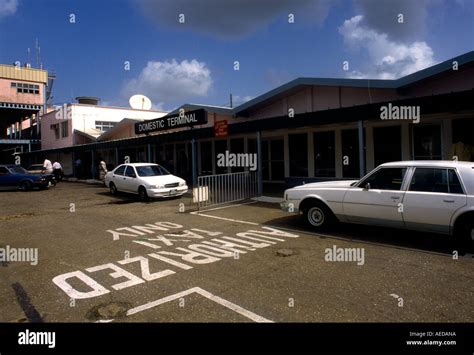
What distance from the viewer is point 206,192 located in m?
11.7

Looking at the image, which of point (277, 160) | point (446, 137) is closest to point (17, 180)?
point (277, 160)

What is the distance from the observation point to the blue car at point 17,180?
19.3 m

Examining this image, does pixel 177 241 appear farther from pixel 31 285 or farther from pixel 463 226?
pixel 463 226

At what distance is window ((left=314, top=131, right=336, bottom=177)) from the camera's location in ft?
45.4

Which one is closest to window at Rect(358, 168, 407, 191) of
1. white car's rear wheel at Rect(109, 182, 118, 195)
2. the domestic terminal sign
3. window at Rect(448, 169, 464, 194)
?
window at Rect(448, 169, 464, 194)

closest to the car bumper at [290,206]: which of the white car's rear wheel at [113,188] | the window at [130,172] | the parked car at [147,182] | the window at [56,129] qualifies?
the parked car at [147,182]

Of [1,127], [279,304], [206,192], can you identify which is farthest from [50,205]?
[1,127]

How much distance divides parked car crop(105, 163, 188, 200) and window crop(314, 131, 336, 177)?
5701 mm

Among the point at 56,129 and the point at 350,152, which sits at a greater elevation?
the point at 56,129

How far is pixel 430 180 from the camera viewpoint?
6180 millimetres

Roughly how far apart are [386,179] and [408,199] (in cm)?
64

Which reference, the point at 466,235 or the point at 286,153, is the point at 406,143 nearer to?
the point at 286,153
